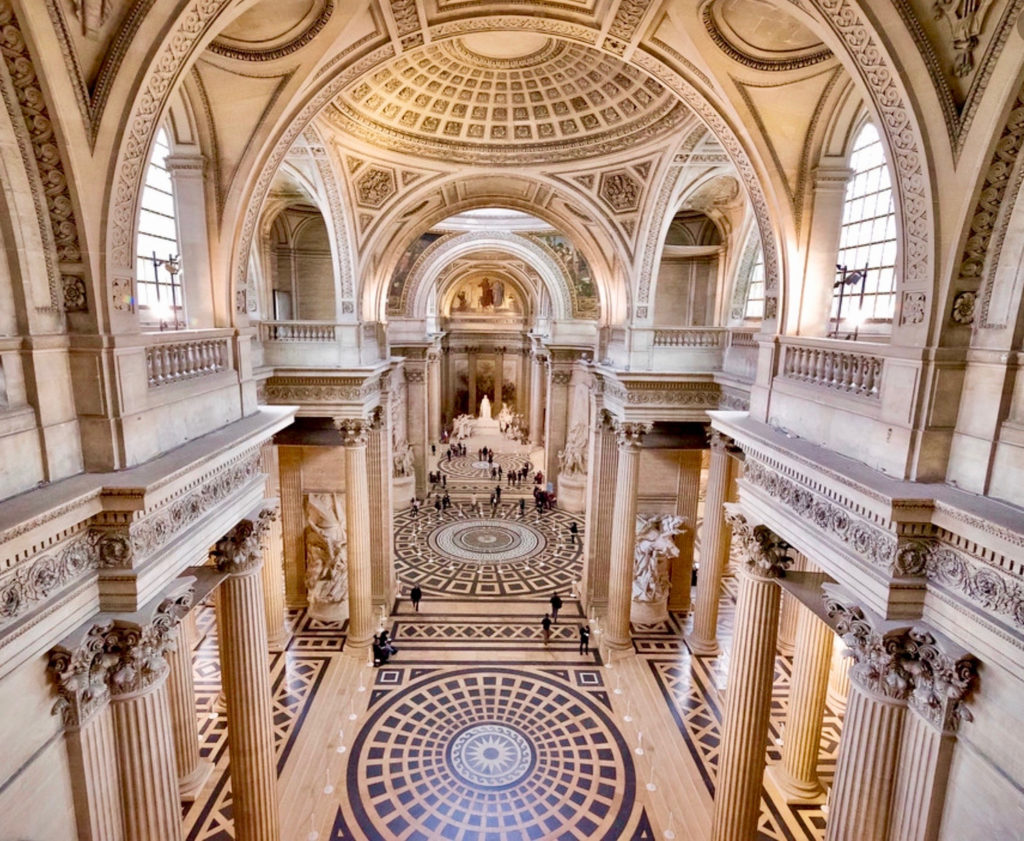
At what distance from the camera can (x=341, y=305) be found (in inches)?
513

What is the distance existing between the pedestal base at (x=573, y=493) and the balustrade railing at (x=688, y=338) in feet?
38.0

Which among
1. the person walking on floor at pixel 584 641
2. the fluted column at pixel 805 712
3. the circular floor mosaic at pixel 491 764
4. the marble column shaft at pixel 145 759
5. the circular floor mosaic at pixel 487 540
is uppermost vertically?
the marble column shaft at pixel 145 759

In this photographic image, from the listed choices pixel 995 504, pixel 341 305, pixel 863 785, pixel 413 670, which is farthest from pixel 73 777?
pixel 341 305

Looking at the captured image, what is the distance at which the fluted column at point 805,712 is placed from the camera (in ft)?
30.5

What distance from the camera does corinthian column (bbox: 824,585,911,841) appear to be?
4.77 metres

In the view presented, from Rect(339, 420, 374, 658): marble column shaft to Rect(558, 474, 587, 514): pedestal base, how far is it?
1165cm

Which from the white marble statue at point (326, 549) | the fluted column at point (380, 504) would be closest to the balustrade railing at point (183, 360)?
the fluted column at point (380, 504)

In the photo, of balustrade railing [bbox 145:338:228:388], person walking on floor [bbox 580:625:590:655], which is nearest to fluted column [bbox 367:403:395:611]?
person walking on floor [bbox 580:625:590:655]

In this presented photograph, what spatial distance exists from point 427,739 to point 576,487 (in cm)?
1401

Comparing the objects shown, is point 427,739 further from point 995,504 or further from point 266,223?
point 266,223

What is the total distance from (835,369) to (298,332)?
10.3 meters

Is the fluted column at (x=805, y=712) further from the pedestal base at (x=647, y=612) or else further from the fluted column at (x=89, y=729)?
the fluted column at (x=89, y=729)

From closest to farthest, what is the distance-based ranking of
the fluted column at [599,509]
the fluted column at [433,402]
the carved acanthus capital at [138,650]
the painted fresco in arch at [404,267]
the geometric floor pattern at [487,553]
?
1. the carved acanthus capital at [138,650]
2. the fluted column at [599,509]
3. the geometric floor pattern at [487,553]
4. the painted fresco in arch at [404,267]
5. the fluted column at [433,402]

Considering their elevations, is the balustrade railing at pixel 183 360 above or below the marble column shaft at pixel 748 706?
above
